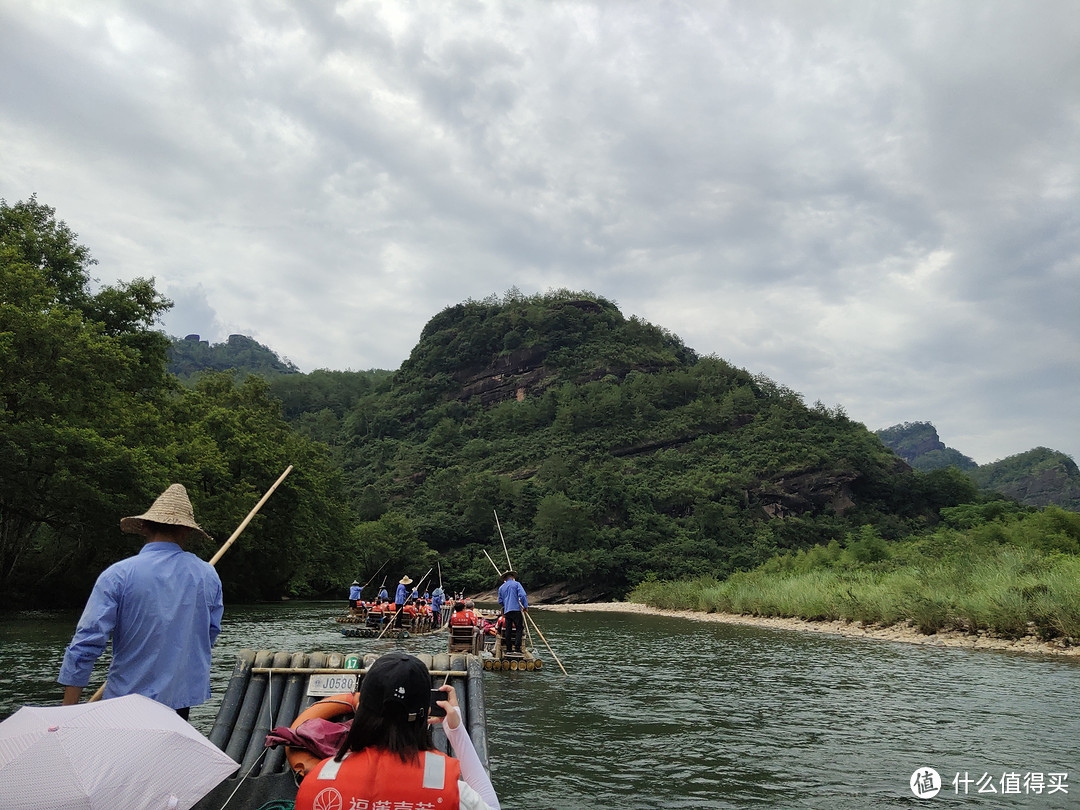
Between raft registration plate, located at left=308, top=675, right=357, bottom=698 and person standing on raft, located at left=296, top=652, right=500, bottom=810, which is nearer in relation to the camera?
person standing on raft, located at left=296, top=652, right=500, bottom=810

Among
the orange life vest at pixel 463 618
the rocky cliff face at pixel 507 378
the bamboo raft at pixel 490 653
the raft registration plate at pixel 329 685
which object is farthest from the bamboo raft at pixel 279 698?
the rocky cliff face at pixel 507 378

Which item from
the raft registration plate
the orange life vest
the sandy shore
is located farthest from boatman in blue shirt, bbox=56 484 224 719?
the sandy shore

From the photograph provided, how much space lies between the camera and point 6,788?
267 cm

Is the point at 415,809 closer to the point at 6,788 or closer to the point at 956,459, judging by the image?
the point at 6,788

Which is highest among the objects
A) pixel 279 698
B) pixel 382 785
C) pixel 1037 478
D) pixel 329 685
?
pixel 1037 478

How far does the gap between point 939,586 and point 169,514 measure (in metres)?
22.1

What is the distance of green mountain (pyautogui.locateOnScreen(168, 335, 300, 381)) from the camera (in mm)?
143750

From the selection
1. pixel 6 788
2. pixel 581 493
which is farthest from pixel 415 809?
pixel 581 493

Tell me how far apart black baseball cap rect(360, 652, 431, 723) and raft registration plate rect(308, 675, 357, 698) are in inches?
99.1

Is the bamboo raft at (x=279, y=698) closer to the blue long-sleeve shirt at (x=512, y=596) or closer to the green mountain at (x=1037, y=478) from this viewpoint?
the blue long-sleeve shirt at (x=512, y=596)

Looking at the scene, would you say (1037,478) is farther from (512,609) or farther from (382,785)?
(382,785)

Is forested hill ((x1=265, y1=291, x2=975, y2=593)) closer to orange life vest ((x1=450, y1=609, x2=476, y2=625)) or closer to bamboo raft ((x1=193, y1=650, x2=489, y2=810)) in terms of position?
orange life vest ((x1=450, y1=609, x2=476, y2=625))

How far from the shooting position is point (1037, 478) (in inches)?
4333

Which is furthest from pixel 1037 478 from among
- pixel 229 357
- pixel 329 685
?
pixel 229 357
